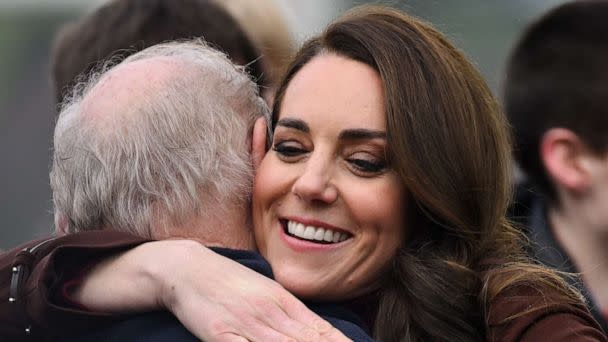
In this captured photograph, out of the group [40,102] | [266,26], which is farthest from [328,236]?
[40,102]

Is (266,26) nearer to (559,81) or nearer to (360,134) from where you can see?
(559,81)

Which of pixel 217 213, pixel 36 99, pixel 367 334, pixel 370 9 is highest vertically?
pixel 370 9

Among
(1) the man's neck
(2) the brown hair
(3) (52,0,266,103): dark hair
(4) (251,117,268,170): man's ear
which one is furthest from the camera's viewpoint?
(1) the man's neck

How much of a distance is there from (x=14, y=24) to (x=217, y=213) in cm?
746

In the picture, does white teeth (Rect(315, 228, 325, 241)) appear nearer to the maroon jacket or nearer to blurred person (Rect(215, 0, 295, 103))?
the maroon jacket

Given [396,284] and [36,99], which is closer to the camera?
[396,284]

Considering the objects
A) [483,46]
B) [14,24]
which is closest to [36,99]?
[14,24]

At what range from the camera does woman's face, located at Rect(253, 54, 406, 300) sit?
328 centimetres

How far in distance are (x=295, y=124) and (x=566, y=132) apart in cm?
176

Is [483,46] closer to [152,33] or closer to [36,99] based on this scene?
[36,99]

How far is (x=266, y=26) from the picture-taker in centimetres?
505

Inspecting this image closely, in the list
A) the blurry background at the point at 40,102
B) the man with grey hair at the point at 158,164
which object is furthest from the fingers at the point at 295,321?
the blurry background at the point at 40,102

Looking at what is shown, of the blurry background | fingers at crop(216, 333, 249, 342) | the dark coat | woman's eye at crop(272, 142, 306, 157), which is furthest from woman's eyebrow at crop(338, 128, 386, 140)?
the blurry background

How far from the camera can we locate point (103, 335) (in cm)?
319
